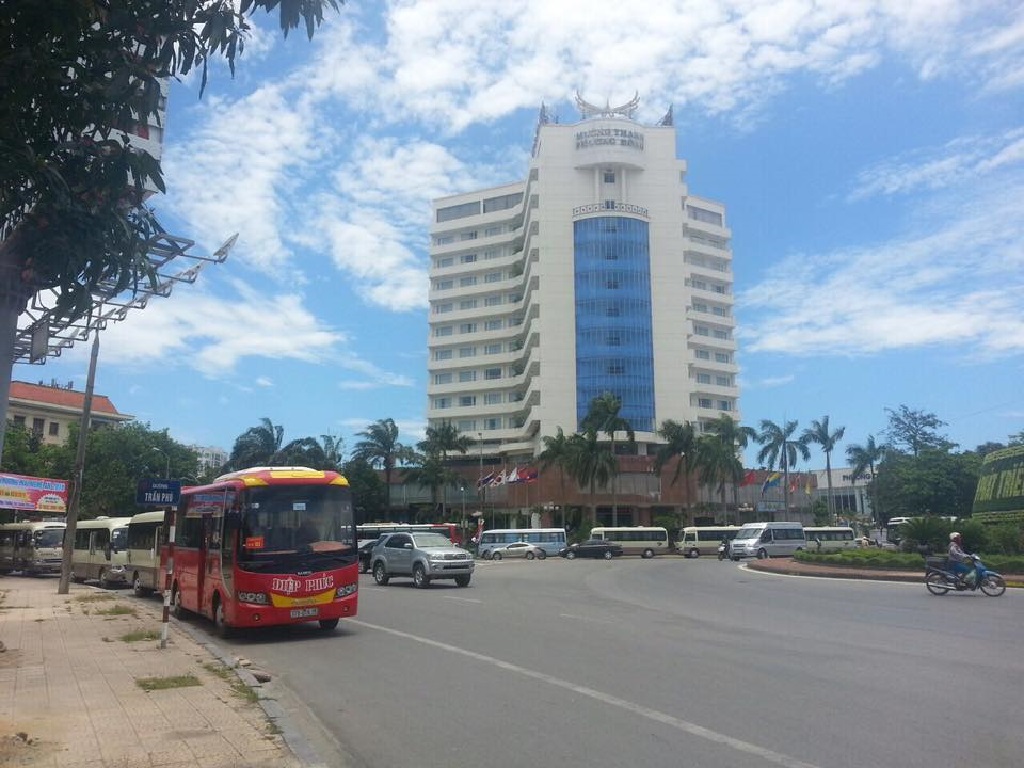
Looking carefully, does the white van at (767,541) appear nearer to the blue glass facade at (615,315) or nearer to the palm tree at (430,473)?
the blue glass facade at (615,315)

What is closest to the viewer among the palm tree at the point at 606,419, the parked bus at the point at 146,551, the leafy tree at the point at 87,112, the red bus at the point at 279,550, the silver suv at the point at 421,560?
the leafy tree at the point at 87,112

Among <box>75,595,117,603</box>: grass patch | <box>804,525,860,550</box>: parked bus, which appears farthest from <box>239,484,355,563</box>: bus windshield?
<box>804,525,860,550</box>: parked bus

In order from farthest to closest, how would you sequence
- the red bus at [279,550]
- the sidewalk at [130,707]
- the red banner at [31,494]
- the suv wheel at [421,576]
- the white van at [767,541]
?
the white van at [767,541] < the red banner at [31,494] < the suv wheel at [421,576] < the red bus at [279,550] < the sidewalk at [130,707]

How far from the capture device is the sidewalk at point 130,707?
665cm

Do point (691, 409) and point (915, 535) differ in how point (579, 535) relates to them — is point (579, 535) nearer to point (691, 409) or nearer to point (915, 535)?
point (691, 409)

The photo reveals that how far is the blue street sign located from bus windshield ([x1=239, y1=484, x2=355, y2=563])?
1972 mm

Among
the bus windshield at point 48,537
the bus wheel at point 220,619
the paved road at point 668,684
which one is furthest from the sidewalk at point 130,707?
the bus windshield at point 48,537

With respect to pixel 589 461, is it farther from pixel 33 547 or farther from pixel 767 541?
pixel 33 547

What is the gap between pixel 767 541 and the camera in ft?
172

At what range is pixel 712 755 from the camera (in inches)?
254

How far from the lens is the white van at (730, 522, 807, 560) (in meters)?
51.8

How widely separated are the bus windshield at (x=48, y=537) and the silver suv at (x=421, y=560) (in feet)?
52.2

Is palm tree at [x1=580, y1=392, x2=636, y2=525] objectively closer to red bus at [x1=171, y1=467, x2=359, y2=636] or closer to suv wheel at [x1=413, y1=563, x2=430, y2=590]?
suv wheel at [x1=413, y1=563, x2=430, y2=590]

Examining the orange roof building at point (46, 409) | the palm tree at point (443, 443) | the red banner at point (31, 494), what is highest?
the orange roof building at point (46, 409)
